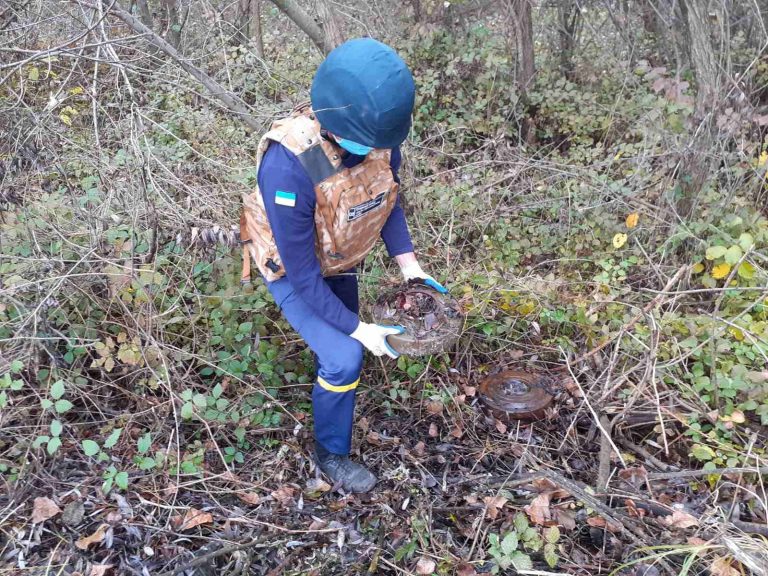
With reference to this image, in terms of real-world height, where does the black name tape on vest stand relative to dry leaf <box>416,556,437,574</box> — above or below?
above

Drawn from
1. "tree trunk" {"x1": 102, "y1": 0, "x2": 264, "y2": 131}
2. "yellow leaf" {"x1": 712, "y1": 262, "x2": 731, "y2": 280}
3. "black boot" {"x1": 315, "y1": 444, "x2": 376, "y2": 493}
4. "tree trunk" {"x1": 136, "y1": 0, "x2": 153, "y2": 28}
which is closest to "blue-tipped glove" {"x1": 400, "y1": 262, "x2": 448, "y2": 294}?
"black boot" {"x1": 315, "y1": 444, "x2": 376, "y2": 493}

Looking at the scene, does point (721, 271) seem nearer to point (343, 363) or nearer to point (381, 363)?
point (381, 363)

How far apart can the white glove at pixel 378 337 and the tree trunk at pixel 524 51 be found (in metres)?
4.54

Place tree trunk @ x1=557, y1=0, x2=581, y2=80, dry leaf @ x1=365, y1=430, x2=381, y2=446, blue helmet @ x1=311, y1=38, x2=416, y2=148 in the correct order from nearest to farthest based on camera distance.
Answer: blue helmet @ x1=311, y1=38, x2=416, y2=148, dry leaf @ x1=365, y1=430, x2=381, y2=446, tree trunk @ x1=557, y1=0, x2=581, y2=80

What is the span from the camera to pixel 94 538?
2.37 meters

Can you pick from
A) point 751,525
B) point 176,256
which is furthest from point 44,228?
point 751,525

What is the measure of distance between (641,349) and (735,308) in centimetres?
77

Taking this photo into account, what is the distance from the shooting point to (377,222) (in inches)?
109

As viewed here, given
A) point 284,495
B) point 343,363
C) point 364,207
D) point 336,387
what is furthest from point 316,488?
point 364,207

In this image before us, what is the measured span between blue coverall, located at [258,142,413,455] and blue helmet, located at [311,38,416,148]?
242 millimetres

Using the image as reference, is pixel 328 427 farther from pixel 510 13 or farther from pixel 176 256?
pixel 510 13

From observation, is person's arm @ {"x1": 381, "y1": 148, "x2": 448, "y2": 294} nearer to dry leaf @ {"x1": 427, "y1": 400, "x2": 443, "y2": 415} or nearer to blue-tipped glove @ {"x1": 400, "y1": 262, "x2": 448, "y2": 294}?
blue-tipped glove @ {"x1": 400, "y1": 262, "x2": 448, "y2": 294}

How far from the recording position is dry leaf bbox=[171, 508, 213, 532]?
98.9 inches

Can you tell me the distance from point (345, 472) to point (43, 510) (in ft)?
4.43
